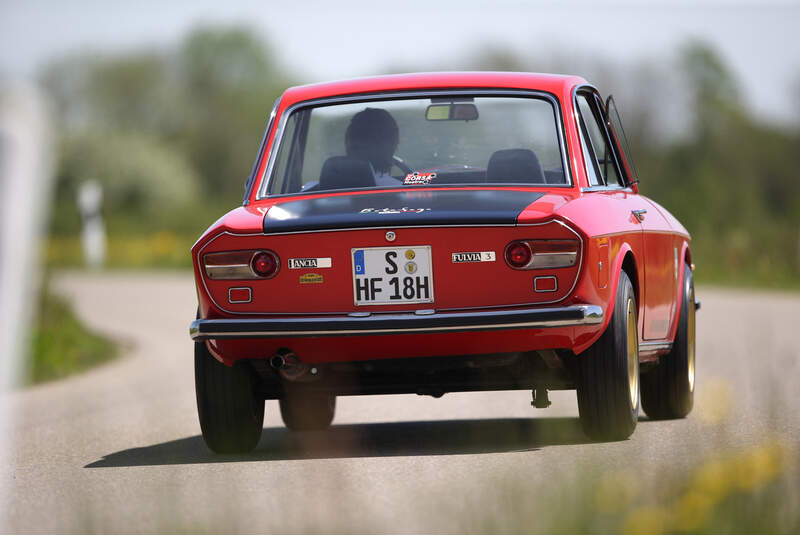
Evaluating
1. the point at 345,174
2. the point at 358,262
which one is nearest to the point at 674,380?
the point at 345,174

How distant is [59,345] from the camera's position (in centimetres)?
1739

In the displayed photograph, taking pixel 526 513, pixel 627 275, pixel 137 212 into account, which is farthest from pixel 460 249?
pixel 137 212

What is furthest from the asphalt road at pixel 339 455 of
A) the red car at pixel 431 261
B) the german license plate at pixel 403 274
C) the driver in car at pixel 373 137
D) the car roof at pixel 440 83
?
the car roof at pixel 440 83

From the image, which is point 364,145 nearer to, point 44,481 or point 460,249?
point 460,249

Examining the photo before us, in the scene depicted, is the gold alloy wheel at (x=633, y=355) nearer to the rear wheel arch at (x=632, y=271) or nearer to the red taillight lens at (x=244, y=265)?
the rear wheel arch at (x=632, y=271)

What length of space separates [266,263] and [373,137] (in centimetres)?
132

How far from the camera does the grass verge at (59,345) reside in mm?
15867

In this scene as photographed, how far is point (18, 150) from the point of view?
6020mm

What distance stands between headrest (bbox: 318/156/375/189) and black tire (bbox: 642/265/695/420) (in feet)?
7.11

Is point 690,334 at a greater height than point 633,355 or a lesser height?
lesser

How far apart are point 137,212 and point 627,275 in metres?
49.1

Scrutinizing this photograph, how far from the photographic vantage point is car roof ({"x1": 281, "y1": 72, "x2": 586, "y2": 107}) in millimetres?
7648

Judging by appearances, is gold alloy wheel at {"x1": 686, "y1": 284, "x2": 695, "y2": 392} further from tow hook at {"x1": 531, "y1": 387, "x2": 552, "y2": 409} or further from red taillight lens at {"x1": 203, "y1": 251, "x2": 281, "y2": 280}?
red taillight lens at {"x1": 203, "y1": 251, "x2": 281, "y2": 280}

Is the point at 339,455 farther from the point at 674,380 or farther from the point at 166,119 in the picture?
the point at 166,119
